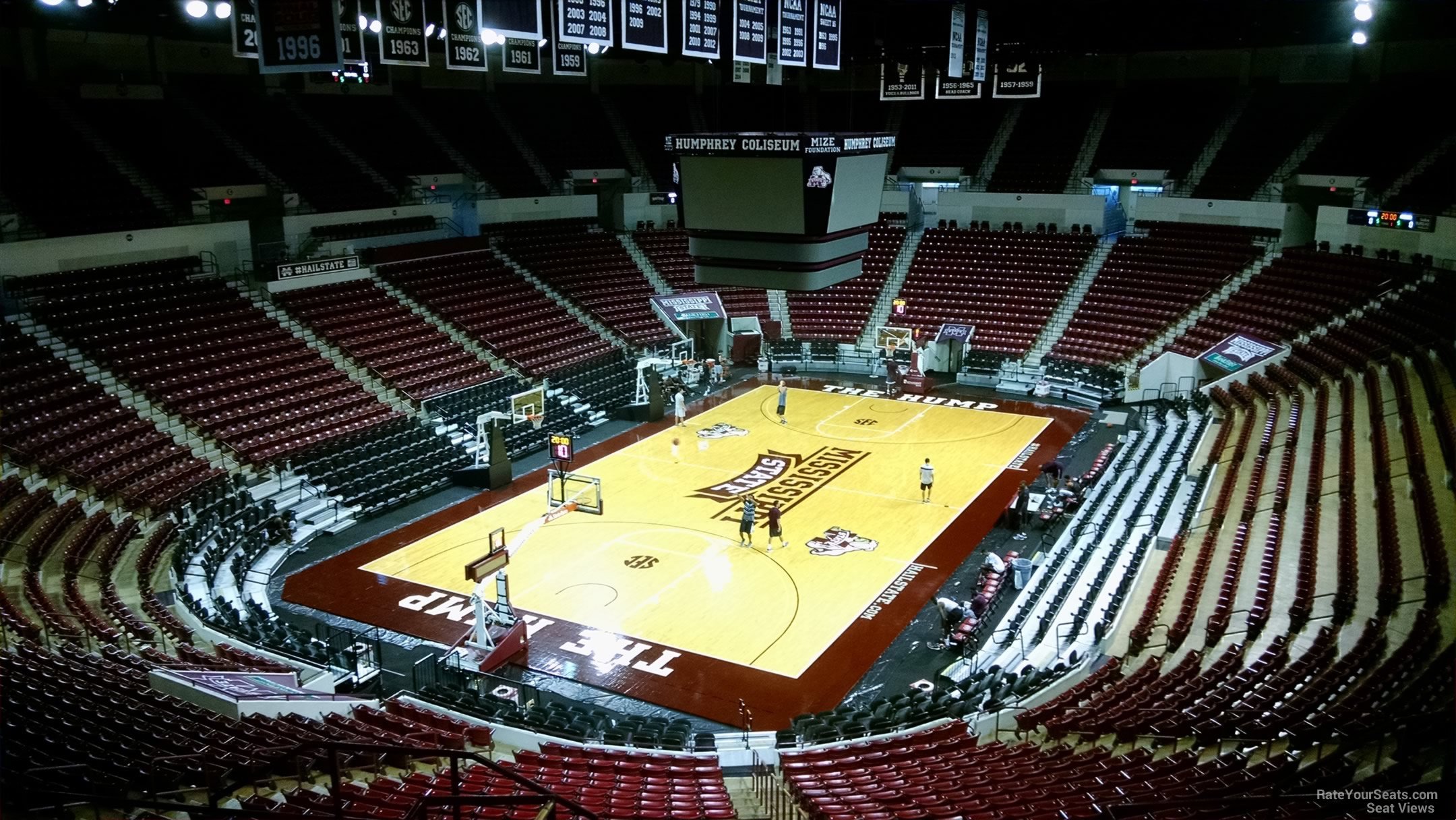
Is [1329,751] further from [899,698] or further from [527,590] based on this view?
[527,590]

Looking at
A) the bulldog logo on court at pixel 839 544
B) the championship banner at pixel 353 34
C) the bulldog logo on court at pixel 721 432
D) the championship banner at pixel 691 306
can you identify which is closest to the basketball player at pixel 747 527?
the bulldog logo on court at pixel 839 544

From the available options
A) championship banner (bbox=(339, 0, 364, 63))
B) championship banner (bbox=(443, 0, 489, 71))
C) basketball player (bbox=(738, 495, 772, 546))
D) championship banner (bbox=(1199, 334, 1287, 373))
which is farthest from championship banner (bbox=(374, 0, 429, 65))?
championship banner (bbox=(1199, 334, 1287, 373))

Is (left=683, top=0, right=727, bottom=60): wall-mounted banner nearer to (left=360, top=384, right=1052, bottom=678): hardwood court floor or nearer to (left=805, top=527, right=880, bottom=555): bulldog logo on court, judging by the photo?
(left=360, top=384, right=1052, bottom=678): hardwood court floor

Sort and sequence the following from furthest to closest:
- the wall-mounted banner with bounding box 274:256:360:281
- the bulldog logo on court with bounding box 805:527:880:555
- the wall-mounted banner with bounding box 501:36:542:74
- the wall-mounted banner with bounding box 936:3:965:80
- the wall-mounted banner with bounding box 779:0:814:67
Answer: the wall-mounted banner with bounding box 274:256:360:281 < the wall-mounted banner with bounding box 936:3:965:80 < the wall-mounted banner with bounding box 501:36:542:74 < the bulldog logo on court with bounding box 805:527:880:555 < the wall-mounted banner with bounding box 779:0:814:67

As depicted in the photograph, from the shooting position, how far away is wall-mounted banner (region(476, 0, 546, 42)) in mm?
13367

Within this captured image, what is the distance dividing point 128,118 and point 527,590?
23.7m

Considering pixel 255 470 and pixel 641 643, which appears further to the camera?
pixel 255 470

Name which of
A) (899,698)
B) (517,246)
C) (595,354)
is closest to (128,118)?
(517,246)

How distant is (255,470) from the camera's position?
23047mm

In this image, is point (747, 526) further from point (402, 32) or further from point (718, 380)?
point (718, 380)

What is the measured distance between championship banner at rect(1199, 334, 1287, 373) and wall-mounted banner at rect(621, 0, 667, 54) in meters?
21.6

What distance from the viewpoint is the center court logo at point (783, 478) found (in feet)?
78.0

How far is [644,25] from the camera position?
14914 millimetres

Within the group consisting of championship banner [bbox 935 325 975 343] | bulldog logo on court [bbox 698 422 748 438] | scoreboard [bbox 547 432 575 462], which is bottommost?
bulldog logo on court [bbox 698 422 748 438]
